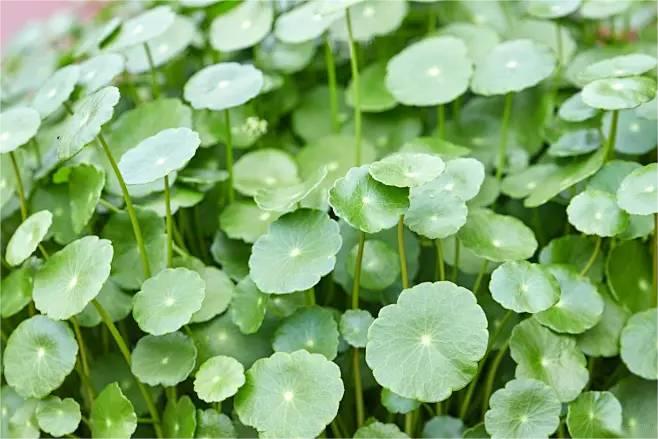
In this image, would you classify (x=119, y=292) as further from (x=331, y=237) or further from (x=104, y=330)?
(x=331, y=237)

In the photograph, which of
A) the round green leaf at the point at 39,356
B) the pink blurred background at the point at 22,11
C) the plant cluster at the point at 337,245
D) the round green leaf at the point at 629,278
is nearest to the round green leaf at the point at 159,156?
the plant cluster at the point at 337,245

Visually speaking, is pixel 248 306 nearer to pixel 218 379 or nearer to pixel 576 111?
pixel 218 379

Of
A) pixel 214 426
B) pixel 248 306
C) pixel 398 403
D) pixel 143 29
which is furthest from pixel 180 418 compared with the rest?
pixel 143 29

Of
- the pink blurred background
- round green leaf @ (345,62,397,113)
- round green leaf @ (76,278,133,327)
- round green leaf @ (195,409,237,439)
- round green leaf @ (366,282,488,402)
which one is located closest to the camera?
round green leaf @ (366,282,488,402)

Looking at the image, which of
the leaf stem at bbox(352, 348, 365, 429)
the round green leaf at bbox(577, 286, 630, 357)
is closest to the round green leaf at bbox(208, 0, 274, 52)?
the leaf stem at bbox(352, 348, 365, 429)

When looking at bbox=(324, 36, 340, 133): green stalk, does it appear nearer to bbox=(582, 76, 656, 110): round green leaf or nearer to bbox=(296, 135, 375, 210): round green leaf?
bbox=(296, 135, 375, 210): round green leaf

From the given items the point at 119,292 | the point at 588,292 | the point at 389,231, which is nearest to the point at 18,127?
the point at 119,292
